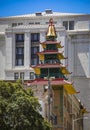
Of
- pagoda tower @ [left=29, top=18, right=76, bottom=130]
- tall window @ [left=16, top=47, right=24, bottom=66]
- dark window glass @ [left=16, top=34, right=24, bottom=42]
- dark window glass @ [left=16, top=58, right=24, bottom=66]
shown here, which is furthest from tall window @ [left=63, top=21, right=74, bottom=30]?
pagoda tower @ [left=29, top=18, right=76, bottom=130]

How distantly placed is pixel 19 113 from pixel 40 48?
220 ft

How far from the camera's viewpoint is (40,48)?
131m

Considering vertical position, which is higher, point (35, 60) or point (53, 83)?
point (53, 83)

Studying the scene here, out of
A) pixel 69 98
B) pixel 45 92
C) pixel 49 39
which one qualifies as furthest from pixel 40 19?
pixel 45 92

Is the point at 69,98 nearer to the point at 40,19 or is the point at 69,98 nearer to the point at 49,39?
the point at 49,39

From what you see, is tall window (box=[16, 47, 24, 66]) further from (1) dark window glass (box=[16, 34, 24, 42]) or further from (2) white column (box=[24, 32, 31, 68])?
(1) dark window glass (box=[16, 34, 24, 42])

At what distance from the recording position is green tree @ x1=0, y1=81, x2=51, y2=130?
6406 centimetres

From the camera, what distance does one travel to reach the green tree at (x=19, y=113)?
64.1 meters

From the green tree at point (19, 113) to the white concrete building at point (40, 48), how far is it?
6055 centimetres

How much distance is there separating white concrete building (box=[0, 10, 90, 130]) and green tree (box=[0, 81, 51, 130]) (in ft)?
199

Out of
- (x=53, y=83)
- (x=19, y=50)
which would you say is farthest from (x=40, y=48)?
(x=53, y=83)

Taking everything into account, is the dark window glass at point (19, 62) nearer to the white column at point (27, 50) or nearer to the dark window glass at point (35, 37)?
the white column at point (27, 50)

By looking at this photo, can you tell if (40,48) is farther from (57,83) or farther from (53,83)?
(53,83)

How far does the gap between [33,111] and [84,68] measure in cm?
6934
